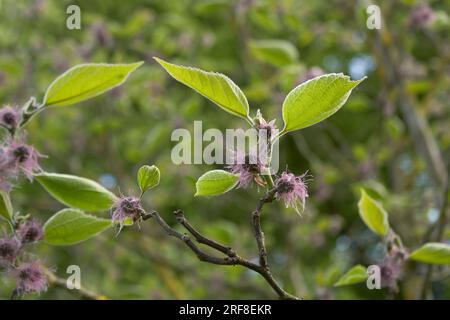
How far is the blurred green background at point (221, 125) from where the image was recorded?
3.58 meters

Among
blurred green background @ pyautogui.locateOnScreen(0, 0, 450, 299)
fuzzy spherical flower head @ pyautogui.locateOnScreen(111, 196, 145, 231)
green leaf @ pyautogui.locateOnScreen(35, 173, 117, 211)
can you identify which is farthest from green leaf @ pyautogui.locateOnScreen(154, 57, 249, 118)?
blurred green background @ pyautogui.locateOnScreen(0, 0, 450, 299)

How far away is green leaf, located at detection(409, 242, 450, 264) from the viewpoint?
63.8 inches

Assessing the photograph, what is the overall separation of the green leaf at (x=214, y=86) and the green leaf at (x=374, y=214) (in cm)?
60

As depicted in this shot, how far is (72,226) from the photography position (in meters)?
1.56

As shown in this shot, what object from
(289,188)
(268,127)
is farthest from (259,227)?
(268,127)

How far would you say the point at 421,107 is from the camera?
3.91 m

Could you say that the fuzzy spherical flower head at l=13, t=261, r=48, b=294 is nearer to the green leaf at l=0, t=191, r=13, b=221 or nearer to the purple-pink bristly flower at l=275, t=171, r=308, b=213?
the green leaf at l=0, t=191, r=13, b=221

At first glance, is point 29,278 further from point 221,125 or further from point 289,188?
point 221,125

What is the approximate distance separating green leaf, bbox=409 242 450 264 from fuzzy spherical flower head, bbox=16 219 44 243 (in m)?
1.02

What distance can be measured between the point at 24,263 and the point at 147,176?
1.41 ft

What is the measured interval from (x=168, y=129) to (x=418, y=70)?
6.05 feet

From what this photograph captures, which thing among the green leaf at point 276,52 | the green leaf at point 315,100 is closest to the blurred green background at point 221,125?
the green leaf at point 276,52

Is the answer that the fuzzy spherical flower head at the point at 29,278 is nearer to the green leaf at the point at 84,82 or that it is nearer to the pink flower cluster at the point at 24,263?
the pink flower cluster at the point at 24,263

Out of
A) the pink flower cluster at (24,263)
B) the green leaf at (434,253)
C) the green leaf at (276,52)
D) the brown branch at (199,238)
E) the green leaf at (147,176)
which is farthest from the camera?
the green leaf at (276,52)
